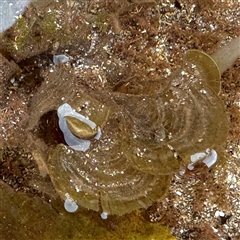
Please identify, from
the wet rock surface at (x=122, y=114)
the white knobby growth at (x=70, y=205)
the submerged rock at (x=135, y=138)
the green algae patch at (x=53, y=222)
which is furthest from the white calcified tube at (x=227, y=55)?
the white knobby growth at (x=70, y=205)

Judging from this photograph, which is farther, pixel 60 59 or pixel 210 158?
pixel 60 59

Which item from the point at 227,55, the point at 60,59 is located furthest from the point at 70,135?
the point at 227,55

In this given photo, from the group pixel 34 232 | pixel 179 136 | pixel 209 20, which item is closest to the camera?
pixel 179 136

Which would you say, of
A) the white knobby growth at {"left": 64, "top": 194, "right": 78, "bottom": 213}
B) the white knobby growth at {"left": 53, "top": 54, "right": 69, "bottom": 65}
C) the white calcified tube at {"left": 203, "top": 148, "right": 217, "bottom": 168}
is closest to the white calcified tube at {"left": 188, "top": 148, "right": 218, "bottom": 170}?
the white calcified tube at {"left": 203, "top": 148, "right": 217, "bottom": 168}

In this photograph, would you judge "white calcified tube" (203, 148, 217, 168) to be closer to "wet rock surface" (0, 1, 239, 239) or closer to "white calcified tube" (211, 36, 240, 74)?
"wet rock surface" (0, 1, 239, 239)

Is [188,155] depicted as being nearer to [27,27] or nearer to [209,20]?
[209,20]

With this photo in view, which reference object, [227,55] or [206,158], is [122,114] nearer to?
[206,158]

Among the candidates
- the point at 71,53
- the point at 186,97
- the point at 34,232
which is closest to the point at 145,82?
the point at 186,97

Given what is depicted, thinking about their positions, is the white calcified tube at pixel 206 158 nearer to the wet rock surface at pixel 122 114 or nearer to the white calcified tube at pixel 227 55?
the wet rock surface at pixel 122 114
